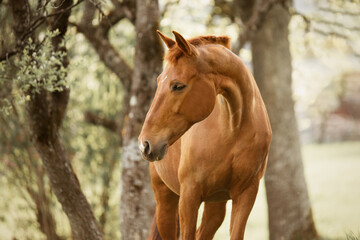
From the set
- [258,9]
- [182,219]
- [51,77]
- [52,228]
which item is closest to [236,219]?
[182,219]

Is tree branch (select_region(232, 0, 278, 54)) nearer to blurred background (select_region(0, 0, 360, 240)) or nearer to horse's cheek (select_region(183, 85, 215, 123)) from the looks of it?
blurred background (select_region(0, 0, 360, 240))

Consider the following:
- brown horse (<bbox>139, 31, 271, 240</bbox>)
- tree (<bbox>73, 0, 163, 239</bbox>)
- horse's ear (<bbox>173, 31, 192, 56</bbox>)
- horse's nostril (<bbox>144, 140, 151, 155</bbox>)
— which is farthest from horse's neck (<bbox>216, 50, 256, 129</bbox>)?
tree (<bbox>73, 0, 163, 239</bbox>)

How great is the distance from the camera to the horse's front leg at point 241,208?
106 inches

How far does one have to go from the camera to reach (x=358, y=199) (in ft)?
41.7

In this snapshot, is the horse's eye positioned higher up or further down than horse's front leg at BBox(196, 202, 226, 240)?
higher up

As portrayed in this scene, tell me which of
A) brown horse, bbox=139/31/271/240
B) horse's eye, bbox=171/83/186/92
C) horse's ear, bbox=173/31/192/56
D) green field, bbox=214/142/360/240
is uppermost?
horse's ear, bbox=173/31/192/56

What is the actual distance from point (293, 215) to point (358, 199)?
6.35 meters

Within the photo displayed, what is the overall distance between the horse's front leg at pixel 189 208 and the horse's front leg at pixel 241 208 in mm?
233

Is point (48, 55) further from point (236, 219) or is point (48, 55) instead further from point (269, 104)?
point (269, 104)

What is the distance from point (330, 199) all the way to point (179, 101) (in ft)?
39.9

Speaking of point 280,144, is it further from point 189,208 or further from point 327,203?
point 327,203

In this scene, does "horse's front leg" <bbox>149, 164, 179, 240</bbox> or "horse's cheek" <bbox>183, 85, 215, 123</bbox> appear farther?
"horse's front leg" <bbox>149, 164, 179, 240</bbox>

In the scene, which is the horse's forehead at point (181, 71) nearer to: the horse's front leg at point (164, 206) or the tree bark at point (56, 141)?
the horse's front leg at point (164, 206)

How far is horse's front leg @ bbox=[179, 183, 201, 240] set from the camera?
2.69m
